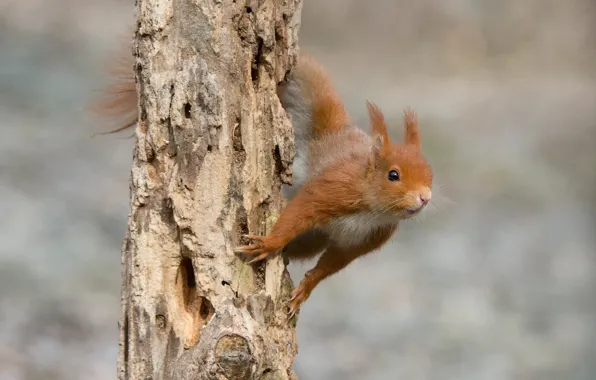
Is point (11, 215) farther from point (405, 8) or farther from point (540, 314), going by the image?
point (540, 314)

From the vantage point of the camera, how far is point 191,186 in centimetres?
191

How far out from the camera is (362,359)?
3.42 metres

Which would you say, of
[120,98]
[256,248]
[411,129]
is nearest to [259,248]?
[256,248]

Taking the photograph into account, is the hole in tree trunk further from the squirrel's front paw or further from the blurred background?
the blurred background

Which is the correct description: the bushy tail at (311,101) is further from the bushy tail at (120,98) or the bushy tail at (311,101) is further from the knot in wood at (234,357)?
the knot in wood at (234,357)

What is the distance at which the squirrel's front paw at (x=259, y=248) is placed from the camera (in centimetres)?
195

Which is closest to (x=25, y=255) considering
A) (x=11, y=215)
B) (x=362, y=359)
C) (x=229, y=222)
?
(x=11, y=215)

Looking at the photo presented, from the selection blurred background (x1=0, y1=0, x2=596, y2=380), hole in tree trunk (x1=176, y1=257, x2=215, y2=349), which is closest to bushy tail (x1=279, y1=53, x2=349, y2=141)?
hole in tree trunk (x1=176, y1=257, x2=215, y2=349)

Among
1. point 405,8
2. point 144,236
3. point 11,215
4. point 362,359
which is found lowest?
point 144,236

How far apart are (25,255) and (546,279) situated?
209 cm

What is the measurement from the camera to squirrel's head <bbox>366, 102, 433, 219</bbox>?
2.12 metres

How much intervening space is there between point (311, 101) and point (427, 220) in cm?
117

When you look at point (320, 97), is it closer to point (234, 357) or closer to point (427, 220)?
point (234, 357)

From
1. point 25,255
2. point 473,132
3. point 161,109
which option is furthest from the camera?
point 473,132
